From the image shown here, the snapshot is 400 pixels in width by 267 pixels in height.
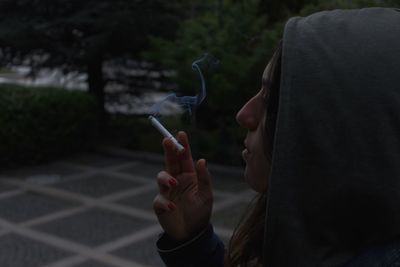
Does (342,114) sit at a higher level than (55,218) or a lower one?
higher

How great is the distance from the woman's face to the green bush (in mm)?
6041

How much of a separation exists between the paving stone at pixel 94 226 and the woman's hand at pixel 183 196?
3.22m

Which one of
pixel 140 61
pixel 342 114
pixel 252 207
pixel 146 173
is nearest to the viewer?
pixel 342 114

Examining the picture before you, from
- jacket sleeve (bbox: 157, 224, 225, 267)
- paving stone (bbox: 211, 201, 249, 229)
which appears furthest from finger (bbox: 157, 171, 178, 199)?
paving stone (bbox: 211, 201, 249, 229)

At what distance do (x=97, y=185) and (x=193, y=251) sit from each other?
195 inches

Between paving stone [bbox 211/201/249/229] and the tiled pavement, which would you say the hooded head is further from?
paving stone [bbox 211/201/249/229]

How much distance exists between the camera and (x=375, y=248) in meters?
0.89

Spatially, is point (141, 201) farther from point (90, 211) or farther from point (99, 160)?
point (99, 160)

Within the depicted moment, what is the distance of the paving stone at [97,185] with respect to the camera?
5902 mm

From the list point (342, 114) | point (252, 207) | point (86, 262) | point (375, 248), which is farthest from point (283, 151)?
point (86, 262)

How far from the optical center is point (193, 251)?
1.31 meters

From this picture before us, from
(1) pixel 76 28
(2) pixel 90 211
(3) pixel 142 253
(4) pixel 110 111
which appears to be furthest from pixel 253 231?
(4) pixel 110 111

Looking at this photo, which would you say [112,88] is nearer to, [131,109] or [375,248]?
[131,109]

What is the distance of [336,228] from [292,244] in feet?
0.22
